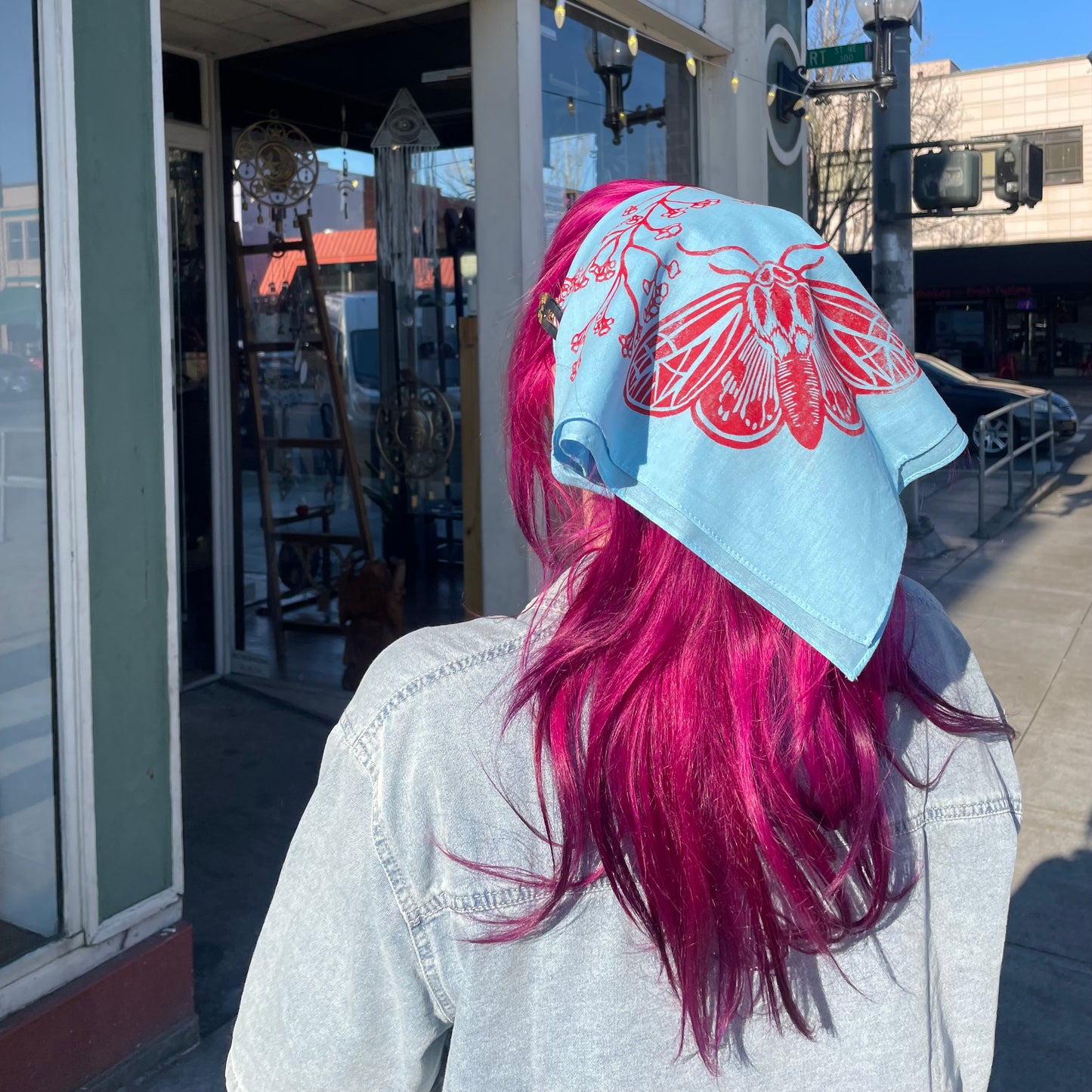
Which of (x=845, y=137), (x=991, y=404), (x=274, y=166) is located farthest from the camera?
(x=845, y=137)

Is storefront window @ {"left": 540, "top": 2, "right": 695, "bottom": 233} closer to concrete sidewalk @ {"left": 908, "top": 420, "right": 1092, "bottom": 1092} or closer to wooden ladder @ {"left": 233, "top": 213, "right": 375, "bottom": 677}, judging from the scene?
wooden ladder @ {"left": 233, "top": 213, "right": 375, "bottom": 677}

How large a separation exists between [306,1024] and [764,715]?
18.6 inches

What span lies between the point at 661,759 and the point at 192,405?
4.86 metres

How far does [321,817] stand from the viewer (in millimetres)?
1001

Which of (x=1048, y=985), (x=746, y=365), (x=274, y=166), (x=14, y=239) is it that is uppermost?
(x=274, y=166)

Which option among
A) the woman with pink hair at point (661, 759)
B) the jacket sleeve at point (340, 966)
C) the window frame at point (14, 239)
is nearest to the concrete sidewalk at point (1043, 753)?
the woman with pink hair at point (661, 759)

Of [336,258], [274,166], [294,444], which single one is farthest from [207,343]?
[336,258]

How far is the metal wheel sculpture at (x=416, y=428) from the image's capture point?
6.30m

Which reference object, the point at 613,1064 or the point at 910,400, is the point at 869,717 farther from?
the point at 613,1064

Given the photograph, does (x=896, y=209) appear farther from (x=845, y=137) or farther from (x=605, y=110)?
(x=845, y=137)

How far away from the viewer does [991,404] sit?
614 inches

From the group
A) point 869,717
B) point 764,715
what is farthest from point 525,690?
point 869,717

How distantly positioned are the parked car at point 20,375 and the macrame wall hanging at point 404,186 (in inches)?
142

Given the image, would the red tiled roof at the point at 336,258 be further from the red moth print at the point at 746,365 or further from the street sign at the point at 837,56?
the red moth print at the point at 746,365
